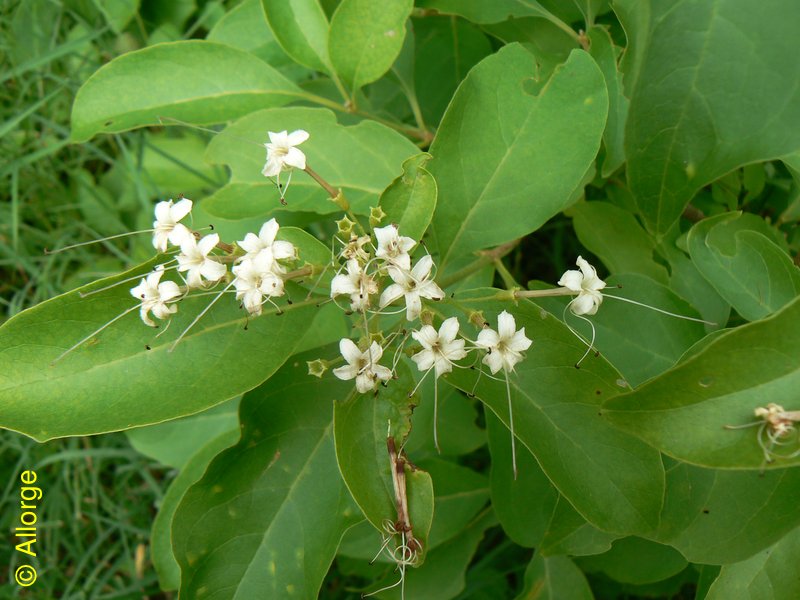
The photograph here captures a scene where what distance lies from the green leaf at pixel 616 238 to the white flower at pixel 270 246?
72 centimetres

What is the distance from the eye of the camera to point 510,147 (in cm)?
137

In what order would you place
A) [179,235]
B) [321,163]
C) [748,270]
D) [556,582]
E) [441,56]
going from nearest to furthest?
[179,235]
[748,270]
[321,163]
[556,582]
[441,56]

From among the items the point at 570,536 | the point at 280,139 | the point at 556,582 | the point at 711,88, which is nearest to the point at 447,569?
the point at 556,582

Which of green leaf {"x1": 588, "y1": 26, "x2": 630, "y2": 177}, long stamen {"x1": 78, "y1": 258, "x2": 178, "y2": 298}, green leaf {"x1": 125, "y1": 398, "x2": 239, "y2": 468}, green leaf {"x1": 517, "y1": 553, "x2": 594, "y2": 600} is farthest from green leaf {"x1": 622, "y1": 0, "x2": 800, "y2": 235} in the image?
green leaf {"x1": 125, "y1": 398, "x2": 239, "y2": 468}

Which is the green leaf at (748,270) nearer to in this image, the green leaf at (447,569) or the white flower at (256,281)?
the white flower at (256,281)

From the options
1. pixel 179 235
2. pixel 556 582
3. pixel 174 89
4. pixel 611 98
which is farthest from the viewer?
pixel 556 582

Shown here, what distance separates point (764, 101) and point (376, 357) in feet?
2.50

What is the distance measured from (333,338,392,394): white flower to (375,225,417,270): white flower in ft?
0.46

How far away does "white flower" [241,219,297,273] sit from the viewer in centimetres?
120

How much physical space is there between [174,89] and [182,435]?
3.31ft

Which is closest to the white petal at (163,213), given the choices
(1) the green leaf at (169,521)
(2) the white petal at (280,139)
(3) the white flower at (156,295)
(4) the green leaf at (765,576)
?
(3) the white flower at (156,295)

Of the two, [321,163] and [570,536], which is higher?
[321,163]

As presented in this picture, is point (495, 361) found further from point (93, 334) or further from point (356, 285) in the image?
point (93, 334)

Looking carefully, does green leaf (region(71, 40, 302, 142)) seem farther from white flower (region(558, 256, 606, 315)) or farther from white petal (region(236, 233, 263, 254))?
white flower (region(558, 256, 606, 315))
